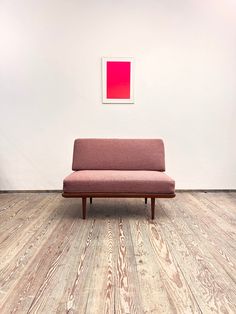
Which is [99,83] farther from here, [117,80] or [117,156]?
[117,156]

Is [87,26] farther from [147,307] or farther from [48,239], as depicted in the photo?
[147,307]

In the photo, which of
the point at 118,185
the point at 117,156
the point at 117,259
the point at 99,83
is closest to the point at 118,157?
the point at 117,156

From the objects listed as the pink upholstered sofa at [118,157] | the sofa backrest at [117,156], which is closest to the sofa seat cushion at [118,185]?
the pink upholstered sofa at [118,157]

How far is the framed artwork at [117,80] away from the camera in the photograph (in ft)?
13.1

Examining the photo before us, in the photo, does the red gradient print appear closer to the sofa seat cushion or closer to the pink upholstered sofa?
the pink upholstered sofa

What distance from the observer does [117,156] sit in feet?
11.3

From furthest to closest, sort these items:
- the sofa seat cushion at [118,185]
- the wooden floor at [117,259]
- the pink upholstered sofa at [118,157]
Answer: the pink upholstered sofa at [118,157] → the sofa seat cushion at [118,185] → the wooden floor at [117,259]

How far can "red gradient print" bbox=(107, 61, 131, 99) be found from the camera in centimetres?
399

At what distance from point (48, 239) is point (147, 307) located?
1.16 m

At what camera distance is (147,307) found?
142 centimetres

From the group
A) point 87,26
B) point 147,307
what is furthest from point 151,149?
point 147,307

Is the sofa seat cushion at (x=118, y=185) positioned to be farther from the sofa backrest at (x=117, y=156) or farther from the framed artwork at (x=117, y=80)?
the framed artwork at (x=117, y=80)

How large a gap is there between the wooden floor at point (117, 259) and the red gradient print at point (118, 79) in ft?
5.35

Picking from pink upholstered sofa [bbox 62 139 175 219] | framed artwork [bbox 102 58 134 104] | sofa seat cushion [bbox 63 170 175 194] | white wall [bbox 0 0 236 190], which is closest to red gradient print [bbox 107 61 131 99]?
framed artwork [bbox 102 58 134 104]
